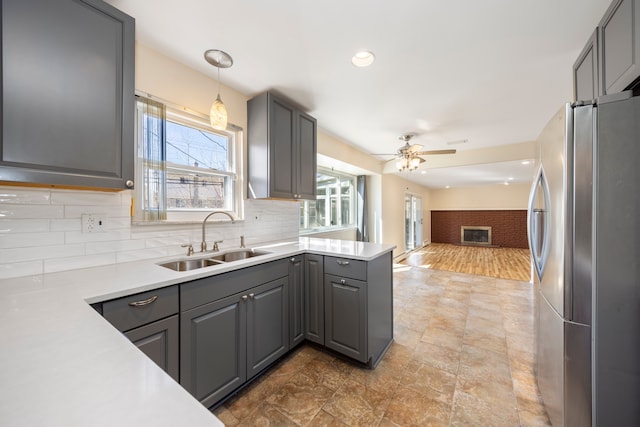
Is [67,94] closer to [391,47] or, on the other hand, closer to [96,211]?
[96,211]

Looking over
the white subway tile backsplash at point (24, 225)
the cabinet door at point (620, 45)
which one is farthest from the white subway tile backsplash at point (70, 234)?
the cabinet door at point (620, 45)

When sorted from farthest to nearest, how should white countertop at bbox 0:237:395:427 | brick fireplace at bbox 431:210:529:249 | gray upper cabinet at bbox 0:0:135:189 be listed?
1. brick fireplace at bbox 431:210:529:249
2. gray upper cabinet at bbox 0:0:135:189
3. white countertop at bbox 0:237:395:427

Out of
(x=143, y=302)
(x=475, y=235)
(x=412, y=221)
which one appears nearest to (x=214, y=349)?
(x=143, y=302)

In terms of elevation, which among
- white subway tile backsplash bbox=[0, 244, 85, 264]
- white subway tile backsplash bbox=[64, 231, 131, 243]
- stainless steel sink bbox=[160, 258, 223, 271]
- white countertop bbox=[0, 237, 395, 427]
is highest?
white subway tile backsplash bbox=[64, 231, 131, 243]

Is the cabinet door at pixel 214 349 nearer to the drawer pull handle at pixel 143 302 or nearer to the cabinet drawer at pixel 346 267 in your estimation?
the drawer pull handle at pixel 143 302

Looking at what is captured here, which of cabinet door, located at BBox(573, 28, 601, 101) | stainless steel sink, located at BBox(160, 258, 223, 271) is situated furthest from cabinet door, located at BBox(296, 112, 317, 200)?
cabinet door, located at BBox(573, 28, 601, 101)

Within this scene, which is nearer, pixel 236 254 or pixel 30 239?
pixel 30 239

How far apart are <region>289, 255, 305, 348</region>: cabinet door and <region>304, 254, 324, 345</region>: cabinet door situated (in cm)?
4

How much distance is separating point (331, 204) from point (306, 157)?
2.26 m

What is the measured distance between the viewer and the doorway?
7.07m

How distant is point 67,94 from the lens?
1.15 m

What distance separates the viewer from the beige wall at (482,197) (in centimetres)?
823

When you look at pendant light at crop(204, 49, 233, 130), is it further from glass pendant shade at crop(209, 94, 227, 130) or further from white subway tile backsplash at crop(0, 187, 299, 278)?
white subway tile backsplash at crop(0, 187, 299, 278)

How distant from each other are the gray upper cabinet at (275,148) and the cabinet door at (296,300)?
71 centimetres
